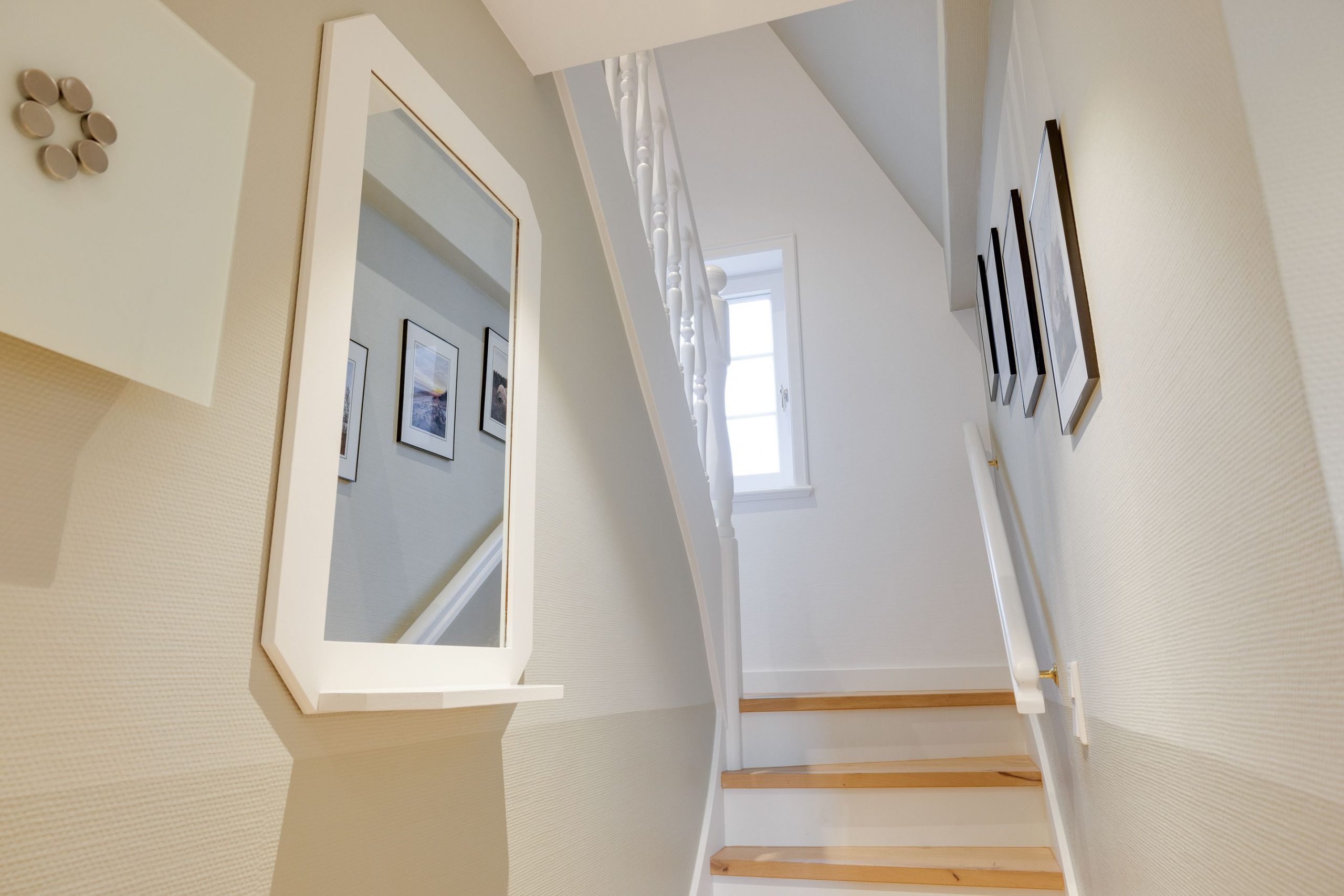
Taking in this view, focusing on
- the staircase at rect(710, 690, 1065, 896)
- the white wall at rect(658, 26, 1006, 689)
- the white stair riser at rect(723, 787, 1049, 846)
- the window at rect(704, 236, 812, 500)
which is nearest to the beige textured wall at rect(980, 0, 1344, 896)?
the staircase at rect(710, 690, 1065, 896)

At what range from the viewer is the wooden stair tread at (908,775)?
219 cm

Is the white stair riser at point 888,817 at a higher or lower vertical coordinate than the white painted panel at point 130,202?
lower

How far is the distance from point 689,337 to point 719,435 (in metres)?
0.37

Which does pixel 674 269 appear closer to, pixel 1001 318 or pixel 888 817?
pixel 1001 318

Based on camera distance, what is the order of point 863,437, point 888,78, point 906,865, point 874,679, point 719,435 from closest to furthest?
1. point 906,865
2. point 719,435
3. point 888,78
4. point 874,679
5. point 863,437

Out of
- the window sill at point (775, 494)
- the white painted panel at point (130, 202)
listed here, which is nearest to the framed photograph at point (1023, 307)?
the white painted panel at point (130, 202)

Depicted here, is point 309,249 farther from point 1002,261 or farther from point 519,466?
point 1002,261

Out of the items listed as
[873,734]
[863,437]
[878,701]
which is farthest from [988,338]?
[873,734]

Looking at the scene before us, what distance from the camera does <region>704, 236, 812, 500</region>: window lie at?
142 inches

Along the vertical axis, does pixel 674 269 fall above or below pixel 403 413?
above

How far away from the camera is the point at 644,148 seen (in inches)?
88.0

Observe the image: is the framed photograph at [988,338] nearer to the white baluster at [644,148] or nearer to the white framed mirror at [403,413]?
the white baluster at [644,148]

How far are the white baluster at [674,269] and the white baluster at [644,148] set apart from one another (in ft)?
0.41

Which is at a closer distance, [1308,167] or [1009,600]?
[1308,167]
